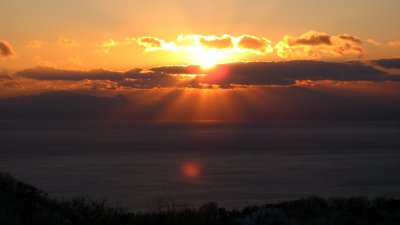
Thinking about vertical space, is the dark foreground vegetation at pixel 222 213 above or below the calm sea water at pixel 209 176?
above

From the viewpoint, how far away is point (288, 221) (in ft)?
55.7

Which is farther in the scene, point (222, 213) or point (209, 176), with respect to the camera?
point (209, 176)

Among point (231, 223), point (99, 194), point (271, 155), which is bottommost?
point (271, 155)

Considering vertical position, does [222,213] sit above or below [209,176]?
above

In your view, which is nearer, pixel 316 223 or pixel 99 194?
pixel 316 223

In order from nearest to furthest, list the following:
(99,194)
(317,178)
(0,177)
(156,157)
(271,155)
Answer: (0,177)
(99,194)
(317,178)
(156,157)
(271,155)

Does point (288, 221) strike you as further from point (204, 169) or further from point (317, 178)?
point (204, 169)

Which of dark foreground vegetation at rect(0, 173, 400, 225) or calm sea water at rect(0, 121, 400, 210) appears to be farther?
calm sea water at rect(0, 121, 400, 210)

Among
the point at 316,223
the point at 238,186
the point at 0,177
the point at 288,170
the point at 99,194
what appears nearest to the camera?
the point at 316,223

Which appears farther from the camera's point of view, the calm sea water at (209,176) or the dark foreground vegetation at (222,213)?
the calm sea water at (209,176)

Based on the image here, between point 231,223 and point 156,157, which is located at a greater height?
point 231,223

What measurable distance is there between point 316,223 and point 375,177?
7534 cm

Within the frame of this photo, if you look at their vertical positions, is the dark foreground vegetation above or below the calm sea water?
above

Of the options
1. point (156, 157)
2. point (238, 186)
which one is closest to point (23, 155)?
point (156, 157)
